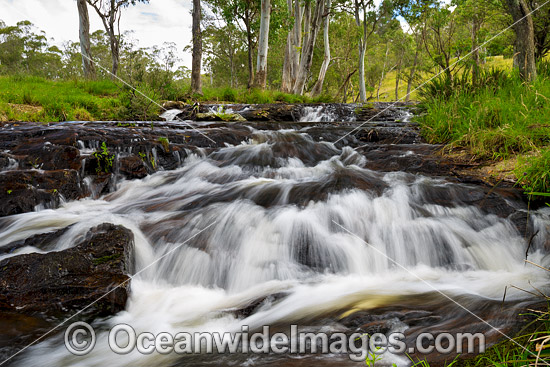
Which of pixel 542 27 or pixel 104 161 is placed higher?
pixel 542 27

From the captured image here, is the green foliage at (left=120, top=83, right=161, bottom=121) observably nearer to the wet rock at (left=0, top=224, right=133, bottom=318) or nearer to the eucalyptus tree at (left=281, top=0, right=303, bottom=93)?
the wet rock at (left=0, top=224, right=133, bottom=318)

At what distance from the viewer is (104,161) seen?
444 centimetres

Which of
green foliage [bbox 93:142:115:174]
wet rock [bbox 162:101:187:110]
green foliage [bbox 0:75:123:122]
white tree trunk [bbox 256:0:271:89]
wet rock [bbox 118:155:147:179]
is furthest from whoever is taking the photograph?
white tree trunk [bbox 256:0:271:89]

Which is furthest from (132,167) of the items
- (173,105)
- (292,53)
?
(292,53)

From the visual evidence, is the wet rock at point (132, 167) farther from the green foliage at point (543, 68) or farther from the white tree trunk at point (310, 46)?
the white tree trunk at point (310, 46)

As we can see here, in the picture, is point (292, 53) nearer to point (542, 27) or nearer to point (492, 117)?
point (542, 27)

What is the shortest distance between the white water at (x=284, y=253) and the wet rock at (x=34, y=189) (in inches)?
9.1

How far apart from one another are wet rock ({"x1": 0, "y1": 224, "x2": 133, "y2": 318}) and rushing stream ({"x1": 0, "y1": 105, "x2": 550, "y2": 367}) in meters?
0.17

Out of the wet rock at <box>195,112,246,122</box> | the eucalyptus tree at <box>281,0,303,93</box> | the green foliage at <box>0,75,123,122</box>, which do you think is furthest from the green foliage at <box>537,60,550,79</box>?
the eucalyptus tree at <box>281,0,303,93</box>

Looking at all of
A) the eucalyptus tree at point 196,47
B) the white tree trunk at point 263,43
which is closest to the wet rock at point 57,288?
the eucalyptus tree at point 196,47

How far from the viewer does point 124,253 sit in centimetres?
235

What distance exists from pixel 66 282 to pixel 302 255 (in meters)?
1.78

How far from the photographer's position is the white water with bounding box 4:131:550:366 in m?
2.17

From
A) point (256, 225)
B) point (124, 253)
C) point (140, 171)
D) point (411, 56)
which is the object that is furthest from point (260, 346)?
point (411, 56)
